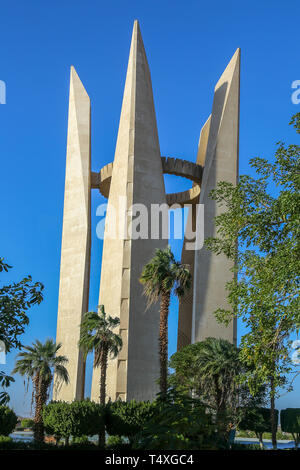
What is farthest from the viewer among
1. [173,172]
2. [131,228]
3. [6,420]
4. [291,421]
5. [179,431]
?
[173,172]

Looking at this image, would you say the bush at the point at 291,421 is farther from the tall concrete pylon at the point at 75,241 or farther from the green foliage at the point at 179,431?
the green foliage at the point at 179,431

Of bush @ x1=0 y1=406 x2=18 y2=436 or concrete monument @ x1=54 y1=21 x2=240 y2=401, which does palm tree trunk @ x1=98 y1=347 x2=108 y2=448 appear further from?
concrete monument @ x1=54 y1=21 x2=240 y2=401

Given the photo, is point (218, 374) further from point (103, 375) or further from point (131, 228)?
point (131, 228)

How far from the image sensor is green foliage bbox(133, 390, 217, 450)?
1077cm

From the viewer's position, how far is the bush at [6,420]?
3130cm

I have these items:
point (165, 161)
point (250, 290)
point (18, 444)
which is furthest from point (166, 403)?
point (165, 161)

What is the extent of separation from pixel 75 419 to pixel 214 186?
78.1ft

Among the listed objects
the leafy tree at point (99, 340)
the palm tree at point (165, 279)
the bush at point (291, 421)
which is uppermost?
the palm tree at point (165, 279)

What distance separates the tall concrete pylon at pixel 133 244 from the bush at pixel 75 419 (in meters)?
9.56

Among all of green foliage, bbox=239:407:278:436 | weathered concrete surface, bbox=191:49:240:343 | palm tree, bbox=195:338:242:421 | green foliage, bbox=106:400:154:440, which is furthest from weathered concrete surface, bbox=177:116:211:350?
green foliage, bbox=106:400:154:440

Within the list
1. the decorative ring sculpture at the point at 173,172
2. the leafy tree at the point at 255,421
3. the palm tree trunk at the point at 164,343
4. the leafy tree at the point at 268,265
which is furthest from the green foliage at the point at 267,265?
the decorative ring sculpture at the point at 173,172

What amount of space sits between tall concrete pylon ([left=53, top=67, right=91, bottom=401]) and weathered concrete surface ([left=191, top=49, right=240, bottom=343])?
354 inches

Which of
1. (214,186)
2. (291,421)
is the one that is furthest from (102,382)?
(214,186)

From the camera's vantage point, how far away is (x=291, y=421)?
46.8m
